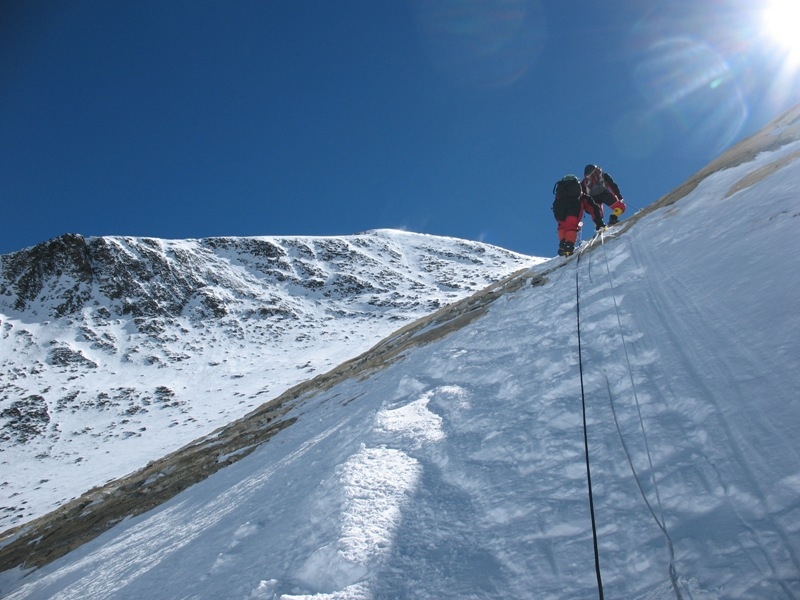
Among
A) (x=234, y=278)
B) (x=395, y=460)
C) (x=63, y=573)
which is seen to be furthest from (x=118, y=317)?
(x=395, y=460)

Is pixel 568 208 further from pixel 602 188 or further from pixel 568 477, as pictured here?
pixel 568 477

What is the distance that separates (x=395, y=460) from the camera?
186 inches

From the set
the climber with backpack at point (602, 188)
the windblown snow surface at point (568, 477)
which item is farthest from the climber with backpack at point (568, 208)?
the windblown snow surface at point (568, 477)

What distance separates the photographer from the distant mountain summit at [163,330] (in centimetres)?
3619

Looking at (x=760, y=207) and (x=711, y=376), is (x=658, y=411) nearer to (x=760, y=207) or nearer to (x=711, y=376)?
(x=711, y=376)

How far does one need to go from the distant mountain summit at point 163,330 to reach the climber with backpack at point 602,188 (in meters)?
30.6

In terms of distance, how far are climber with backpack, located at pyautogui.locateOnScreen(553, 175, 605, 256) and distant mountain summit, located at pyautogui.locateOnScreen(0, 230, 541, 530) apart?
97.8 ft

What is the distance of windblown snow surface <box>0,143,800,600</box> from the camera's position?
8.77ft

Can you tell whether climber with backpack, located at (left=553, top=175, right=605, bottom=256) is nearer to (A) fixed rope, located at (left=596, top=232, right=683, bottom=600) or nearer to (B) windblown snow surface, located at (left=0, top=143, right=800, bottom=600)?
(B) windblown snow surface, located at (left=0, top=143, right=800, bottom=600)

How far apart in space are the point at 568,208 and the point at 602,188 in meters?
2.10

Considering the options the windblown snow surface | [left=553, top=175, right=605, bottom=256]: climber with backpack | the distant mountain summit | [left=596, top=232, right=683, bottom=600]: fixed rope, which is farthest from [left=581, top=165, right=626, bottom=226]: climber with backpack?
the distant mountain summit

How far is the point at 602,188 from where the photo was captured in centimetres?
1424

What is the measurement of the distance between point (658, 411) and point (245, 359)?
54.1 meters

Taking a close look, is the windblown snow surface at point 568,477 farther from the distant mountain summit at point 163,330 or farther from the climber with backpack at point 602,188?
the distant mountain summit at point 163,330
